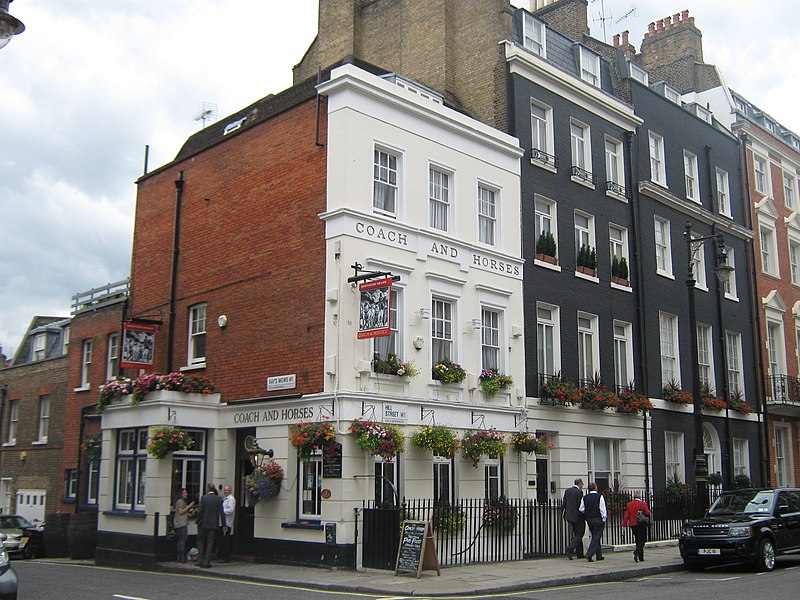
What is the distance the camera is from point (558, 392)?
22.1 m

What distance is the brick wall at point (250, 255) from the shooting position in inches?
737

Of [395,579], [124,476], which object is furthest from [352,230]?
[124,476]

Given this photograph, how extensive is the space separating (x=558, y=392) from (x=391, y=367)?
6062mm

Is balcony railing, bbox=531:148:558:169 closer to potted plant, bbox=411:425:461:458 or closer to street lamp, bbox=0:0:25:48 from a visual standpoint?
potted plant, bbox=411:425:461:458

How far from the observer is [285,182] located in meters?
19.9

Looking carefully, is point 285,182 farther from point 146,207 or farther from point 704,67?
point 704,67

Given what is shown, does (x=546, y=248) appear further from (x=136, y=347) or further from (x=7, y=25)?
(x=7, y=25)

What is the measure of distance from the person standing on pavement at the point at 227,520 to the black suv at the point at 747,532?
32.2ft

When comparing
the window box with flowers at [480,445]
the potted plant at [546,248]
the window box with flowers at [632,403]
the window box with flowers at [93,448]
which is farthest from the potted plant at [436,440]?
the window box with flowers at [93,448]

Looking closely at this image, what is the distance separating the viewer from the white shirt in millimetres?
18609

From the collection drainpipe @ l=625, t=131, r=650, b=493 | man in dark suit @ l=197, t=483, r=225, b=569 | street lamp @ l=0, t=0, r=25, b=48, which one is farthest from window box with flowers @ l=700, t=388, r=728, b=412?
street lamp @ l=0, t=0, r=25, b=48

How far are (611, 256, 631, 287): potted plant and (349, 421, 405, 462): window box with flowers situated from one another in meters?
11.7

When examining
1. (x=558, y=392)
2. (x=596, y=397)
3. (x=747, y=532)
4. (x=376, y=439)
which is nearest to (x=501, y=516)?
(x=376, y=439)

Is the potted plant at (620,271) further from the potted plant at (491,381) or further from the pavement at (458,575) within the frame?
the pavement at (458,575)
